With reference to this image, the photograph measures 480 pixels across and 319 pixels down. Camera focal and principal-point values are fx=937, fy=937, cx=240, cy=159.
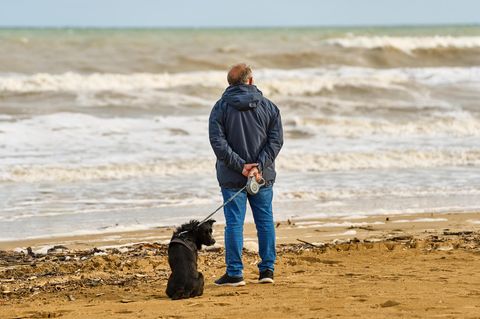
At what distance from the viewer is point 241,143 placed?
667 centimetres

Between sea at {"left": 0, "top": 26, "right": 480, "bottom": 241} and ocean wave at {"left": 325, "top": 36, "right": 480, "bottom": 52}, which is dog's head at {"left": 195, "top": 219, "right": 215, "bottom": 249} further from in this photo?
ocean wave at {"left": 325, "top": 36, "right": 480, "bottom": 52}

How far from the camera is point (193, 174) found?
13.7 metres

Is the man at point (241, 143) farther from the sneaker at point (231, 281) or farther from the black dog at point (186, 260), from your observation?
the black dog at point (186, 260)

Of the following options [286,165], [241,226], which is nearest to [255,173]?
[241,226]

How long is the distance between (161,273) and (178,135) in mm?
10332

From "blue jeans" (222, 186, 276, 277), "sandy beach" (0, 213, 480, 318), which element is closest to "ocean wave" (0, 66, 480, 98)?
"sandy beach" (0, 213, 480, 318)

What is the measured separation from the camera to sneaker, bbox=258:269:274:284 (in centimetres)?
692

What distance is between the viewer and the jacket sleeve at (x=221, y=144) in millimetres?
6562

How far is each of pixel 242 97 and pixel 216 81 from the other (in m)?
22.4

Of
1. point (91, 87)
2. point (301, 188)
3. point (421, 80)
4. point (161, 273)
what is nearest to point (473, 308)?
point (161, 273)

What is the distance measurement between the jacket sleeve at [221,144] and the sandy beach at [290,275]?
0.91 m

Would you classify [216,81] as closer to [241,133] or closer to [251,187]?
[241,133]

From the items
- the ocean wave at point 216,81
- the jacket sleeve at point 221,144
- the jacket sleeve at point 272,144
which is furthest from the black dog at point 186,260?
the ocean wave at point 216,81

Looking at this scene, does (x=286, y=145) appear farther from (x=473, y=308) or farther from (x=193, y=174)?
(x=473, y=308)
